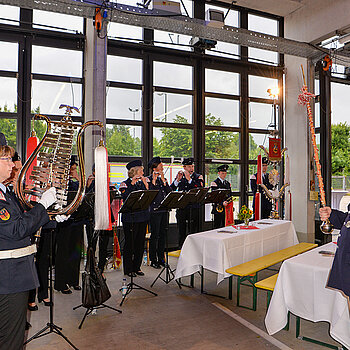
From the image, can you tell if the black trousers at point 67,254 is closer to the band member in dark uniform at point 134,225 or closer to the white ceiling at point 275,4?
the band member in dark uniform at point 134,225

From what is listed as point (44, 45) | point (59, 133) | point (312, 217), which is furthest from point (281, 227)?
point (44, 45)

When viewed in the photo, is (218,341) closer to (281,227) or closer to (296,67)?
(281,227)

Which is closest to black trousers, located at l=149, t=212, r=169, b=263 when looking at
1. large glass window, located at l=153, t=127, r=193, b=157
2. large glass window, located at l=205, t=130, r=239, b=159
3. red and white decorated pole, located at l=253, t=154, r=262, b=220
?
large glass window, located at l=153, t=127, r=193, b=157

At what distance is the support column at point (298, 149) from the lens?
800 centimetres

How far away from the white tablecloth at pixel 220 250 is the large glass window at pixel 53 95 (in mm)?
3610

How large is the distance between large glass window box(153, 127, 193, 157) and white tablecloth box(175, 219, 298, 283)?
300cm

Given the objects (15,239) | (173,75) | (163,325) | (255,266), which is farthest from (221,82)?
(15,239)

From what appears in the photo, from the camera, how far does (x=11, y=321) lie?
2066 millimetres

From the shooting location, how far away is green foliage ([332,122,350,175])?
50.1ft

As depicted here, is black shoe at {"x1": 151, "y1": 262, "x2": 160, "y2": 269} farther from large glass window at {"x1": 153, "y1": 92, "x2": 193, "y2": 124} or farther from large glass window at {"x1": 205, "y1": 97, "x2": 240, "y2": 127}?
large glass window at {"x1": 205, "y1": 97, "x2": 240, "y2": 127}

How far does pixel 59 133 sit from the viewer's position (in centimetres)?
257

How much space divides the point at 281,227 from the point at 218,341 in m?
2.50

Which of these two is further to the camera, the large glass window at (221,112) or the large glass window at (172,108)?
the large glass window at (221,112)

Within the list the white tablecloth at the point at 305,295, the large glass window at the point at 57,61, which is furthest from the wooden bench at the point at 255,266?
the large glass window at the point at 57,61
